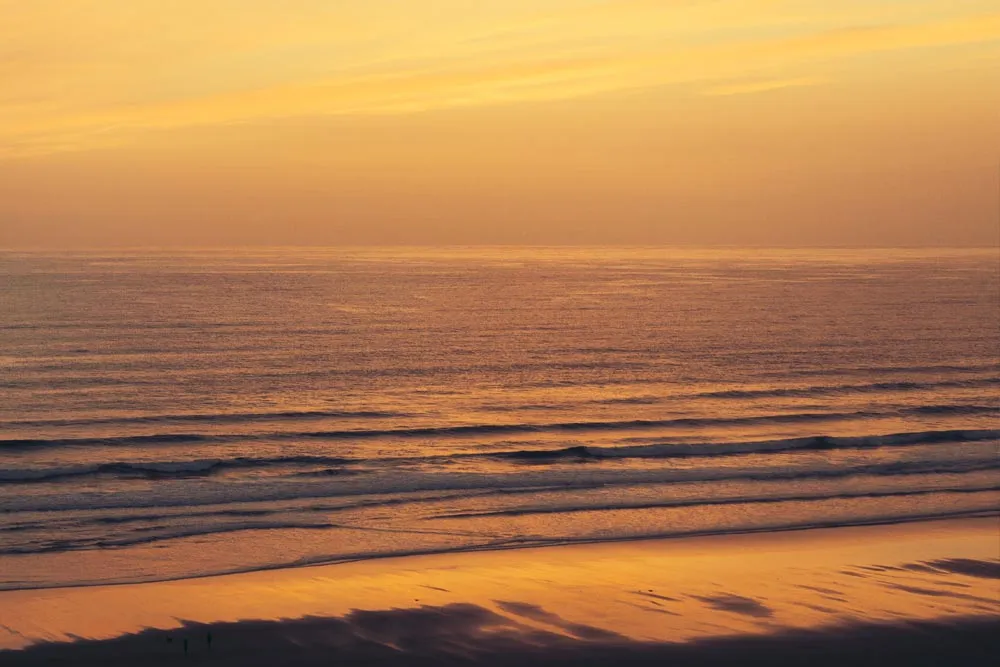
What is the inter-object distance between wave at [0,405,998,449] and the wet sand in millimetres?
11584

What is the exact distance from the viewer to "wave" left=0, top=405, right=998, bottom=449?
28688mm

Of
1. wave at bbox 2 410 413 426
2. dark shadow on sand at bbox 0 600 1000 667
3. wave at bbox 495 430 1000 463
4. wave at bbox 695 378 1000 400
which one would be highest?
wave at bbox 695 378 1000 400

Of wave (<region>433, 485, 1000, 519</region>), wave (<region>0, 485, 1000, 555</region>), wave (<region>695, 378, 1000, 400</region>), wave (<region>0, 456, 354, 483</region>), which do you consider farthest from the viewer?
wave (<region>695, 378, 1000, 400</region>)

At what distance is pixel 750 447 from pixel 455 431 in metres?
7.94

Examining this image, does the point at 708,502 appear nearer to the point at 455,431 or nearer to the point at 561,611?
the point at 561,611

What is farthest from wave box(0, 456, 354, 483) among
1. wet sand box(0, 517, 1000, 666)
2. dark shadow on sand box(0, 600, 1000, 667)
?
dark shadow on sand box(0, 600, 1000, 667)

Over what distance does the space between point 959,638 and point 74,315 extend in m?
55.2

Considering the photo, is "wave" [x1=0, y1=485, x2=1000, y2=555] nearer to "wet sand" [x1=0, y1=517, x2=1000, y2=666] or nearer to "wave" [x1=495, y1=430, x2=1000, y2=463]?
"wet sand" [x1=0, y1=517, x2=1000, y2=666]

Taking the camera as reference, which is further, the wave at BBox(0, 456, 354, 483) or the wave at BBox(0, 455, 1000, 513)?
the wave at BBox(0, 456, 354, 483)

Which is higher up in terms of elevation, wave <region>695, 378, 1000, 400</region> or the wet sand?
wave <region>695, 378, 1000, 400</region>

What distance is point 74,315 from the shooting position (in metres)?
61.0

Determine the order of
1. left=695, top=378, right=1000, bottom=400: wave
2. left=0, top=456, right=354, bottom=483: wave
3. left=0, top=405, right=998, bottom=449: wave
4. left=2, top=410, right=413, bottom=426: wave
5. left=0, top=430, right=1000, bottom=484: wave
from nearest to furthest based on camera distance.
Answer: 1. left=0, top=456, right=354, bottom=483: wave
2. left=0, top=430, right=1000, bottom=484: wave
3. left=0, top=405, right=998, bottom=449: wave
4. left=2, top=410, right=413, bottom=426: wave
5. left=695, top=378, right=1000, bottom=400: wave

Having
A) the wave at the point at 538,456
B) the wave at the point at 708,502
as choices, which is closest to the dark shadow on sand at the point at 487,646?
the wave at the point at 708,502

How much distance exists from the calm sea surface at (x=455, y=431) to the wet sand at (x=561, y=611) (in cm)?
131
